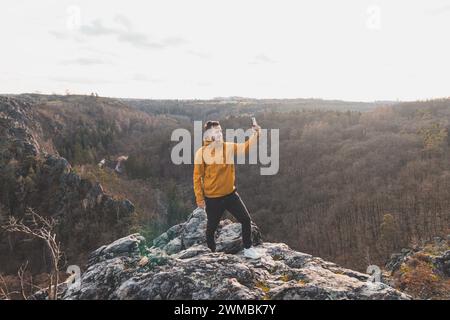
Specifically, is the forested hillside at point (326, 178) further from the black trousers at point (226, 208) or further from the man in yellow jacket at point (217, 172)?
the man in yellow jacket at point (217, 172)

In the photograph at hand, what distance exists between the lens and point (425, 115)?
88.6 m

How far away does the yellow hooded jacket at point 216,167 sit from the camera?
291 inches

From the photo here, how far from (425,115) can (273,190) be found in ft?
145

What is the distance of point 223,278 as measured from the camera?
261 inches

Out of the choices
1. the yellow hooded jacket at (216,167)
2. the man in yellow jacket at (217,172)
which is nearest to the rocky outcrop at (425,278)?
the man in yellow jacket at (217,172)

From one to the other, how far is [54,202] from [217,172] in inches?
1585

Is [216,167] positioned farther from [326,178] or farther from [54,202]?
[326,178]

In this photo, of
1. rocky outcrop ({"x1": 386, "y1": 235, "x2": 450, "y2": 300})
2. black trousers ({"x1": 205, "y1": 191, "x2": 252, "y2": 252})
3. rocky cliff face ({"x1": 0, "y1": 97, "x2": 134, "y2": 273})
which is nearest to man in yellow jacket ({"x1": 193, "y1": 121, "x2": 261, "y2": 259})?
black trousers ({"x1": 205, "y1": 191, "x2": 252, "y2": 252})

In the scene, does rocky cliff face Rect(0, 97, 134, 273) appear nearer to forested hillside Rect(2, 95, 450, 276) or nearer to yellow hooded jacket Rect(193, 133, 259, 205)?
forested hillside Rect(2, 95, 450, 276)

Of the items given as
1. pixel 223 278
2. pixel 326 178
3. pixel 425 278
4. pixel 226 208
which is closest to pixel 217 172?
pixel 226 208
